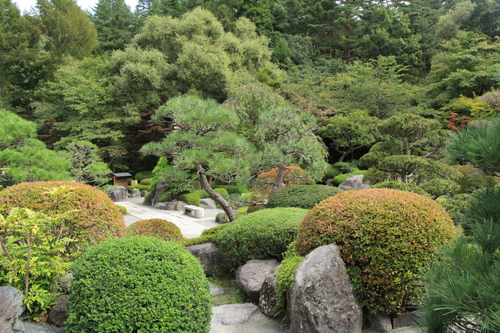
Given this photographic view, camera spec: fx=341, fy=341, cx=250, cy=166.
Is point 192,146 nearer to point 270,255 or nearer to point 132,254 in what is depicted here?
point 270,255

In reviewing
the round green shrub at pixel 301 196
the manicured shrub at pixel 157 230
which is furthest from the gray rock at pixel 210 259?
the round green shrub at pixel 301 196

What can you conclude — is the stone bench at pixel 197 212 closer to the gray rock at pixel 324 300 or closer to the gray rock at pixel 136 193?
the gray rock at pixel 136 193

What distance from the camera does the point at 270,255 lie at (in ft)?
16.9

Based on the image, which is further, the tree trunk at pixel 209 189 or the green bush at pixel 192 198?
the green bush at pixel 192 198

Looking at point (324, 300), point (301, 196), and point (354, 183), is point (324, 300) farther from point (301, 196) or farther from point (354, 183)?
point (354, 183)

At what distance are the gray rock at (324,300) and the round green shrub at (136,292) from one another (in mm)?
826

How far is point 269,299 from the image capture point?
390 centimetres

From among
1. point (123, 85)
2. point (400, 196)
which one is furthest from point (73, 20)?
point (400, 196)

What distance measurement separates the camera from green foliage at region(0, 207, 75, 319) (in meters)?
3.06

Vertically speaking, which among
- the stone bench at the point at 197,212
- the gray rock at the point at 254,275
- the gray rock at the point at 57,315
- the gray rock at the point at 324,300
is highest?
the gray rock at the point at 324,300

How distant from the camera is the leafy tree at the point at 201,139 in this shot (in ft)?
21.5

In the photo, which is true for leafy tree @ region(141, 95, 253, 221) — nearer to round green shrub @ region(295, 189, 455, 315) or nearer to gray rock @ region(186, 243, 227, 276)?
gray rock @ region(186, 243, 227, 276)

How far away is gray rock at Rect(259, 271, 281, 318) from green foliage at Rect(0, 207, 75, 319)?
7.03 ft

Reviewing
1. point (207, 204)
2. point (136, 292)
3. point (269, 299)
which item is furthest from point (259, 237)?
point (207, 204)
